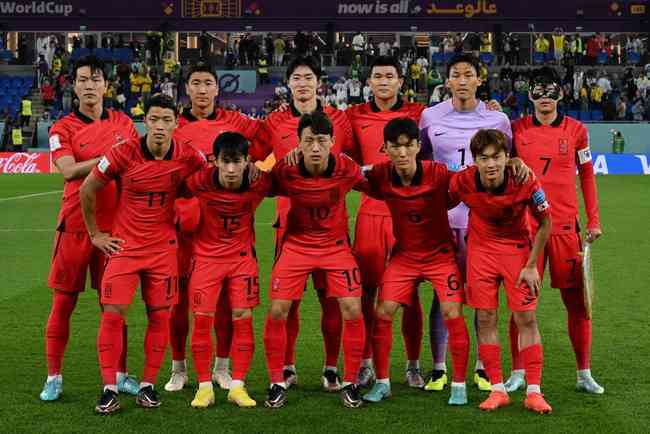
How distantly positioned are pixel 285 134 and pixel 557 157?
6.08ft

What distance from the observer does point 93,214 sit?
6508mm

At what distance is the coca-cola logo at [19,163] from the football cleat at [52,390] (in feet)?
88.1

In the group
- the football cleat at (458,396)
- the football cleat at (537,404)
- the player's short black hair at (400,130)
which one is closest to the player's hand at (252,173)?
the player's short black hair at (400,130)

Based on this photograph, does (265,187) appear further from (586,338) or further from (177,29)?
(177,29)

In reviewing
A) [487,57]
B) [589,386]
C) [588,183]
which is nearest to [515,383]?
[589,386]

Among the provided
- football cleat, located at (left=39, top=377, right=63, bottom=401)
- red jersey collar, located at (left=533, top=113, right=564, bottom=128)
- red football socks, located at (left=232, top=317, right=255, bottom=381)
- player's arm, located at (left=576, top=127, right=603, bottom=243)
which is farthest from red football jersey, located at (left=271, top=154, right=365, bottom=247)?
football cleat, located at (left=39, top=377, right=63, bottom=401)

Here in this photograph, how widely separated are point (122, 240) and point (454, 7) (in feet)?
122

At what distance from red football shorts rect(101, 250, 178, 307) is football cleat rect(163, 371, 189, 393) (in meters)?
0.69

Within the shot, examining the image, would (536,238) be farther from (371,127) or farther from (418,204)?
(371,127)

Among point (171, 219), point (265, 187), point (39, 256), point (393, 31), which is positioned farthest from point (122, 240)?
point (393, 31)

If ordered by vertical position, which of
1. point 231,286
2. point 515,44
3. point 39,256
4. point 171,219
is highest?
point 515,44

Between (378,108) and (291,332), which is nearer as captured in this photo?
(291,332)

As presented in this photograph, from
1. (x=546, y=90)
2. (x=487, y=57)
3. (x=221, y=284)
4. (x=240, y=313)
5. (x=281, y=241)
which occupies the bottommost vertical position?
(x=240, y=313)

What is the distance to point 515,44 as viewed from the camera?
130 ft
